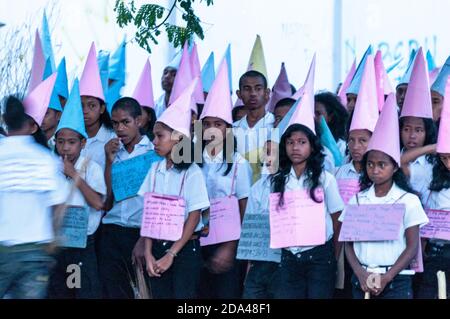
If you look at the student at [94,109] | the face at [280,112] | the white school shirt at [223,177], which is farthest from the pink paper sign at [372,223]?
the student at [94,109]

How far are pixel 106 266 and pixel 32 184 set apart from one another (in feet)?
4.56

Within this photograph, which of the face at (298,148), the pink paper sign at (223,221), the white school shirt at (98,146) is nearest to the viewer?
the face at (298,148)

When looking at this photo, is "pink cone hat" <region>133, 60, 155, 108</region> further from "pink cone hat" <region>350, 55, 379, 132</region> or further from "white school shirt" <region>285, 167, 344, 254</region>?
"white school shirt" <region>285, 167, 344, 254</region>

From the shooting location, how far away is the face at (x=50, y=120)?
23.1 ft

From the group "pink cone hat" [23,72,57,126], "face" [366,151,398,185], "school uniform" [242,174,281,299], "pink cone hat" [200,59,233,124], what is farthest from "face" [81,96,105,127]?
"face" [366,151,398,185]

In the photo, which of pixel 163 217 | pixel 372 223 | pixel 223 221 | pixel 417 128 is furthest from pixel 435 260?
pixel 163 217

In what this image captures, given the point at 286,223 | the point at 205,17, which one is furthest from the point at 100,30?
the point at 286,223

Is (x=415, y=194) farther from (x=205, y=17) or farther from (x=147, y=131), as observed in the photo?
(x=205, y=17)

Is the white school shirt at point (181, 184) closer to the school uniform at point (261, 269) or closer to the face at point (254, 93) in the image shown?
the school uniform at point (261, 269)

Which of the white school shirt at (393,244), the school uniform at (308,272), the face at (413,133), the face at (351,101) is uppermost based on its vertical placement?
the face at (351,101)

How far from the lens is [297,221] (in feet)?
19.4

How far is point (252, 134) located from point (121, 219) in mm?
933

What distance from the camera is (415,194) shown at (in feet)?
19.2

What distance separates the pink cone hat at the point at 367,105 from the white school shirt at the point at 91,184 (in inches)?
52.4
